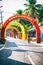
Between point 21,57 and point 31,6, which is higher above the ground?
point 31,6

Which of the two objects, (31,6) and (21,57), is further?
(31,6)

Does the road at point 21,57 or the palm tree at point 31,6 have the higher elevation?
the palm tree at point 31,6

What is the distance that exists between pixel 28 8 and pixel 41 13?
3.88 metres

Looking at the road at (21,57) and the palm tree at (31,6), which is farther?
the palm tree at (31,6)

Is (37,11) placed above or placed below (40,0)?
below

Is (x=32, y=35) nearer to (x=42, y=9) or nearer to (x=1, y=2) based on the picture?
(x=42, y=9)

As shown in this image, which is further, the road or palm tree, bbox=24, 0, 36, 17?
palm tree, bbox=24, 0, 36, 17

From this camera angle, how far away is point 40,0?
7944 cm

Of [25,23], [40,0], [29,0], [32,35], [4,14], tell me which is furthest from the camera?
[4,14]

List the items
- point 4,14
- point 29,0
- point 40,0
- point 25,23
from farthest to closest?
point 4,14 → point 40,0 → point 25,23 → point 29,0

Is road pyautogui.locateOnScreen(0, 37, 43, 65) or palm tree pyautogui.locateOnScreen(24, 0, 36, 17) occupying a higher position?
palm tree pyautogui.locateOnScreen(24, 0, 36, 17)

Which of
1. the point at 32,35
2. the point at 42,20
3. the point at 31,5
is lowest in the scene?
the point at 32,35

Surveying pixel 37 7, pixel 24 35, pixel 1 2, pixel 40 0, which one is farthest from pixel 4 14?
pixel 24 35

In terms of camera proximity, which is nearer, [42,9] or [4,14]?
[42,9]
